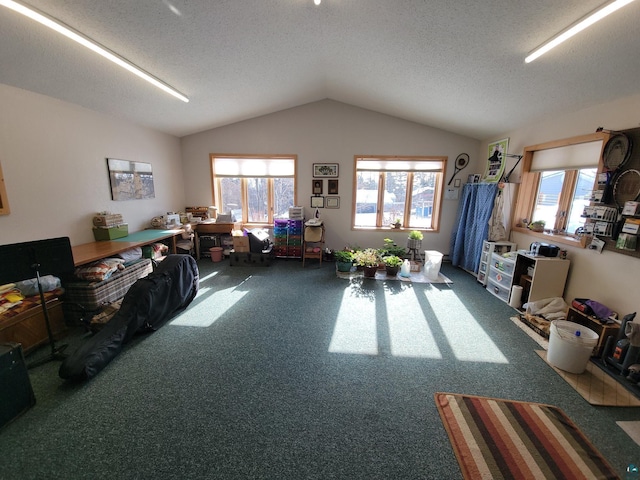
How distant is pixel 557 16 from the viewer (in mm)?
1942

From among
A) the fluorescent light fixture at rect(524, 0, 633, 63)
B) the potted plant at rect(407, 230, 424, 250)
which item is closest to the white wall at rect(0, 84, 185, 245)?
the potted plant at rect(407, 230, 424, 250)

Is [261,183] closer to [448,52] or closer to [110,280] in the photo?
[110,280]

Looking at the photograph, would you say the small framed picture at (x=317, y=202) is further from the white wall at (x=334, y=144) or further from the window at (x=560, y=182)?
the window at (x=560, y=182)

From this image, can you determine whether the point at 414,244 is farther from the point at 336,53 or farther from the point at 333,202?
the point at 336,53

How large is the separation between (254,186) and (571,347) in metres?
5.49

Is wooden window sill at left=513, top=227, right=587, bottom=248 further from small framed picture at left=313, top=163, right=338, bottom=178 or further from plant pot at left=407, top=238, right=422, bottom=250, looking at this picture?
small framed picture at left=313, top=163, right=338, bottom=178

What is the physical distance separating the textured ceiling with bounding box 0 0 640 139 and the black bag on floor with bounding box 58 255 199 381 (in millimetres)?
2224

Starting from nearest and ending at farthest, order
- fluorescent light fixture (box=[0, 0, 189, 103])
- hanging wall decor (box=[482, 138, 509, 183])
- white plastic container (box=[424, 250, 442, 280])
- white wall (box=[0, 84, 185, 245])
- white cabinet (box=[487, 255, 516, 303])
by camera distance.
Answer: fluorescent light fixture (box=[0, 0, 189, 103]) < white wall (box=[0, 84, 185, 245]) < white cabinet (box=[487, 255, 516, 303]) < hanging wall decor (box=[482, 138, 509, 183]) < white plastic container (box=[424, 250, 442, 280])

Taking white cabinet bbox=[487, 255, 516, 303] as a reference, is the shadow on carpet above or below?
below

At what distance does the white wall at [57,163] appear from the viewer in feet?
8.81

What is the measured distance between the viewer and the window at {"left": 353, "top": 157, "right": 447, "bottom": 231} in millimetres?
5398

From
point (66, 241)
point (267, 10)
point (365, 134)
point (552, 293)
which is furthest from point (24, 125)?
point (552, 293)

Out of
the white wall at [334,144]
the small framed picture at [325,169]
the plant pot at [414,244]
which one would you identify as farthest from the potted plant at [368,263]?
the small framed picture at [325,169]

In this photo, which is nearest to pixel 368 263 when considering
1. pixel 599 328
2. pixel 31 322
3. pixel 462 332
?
pixel 462 332
